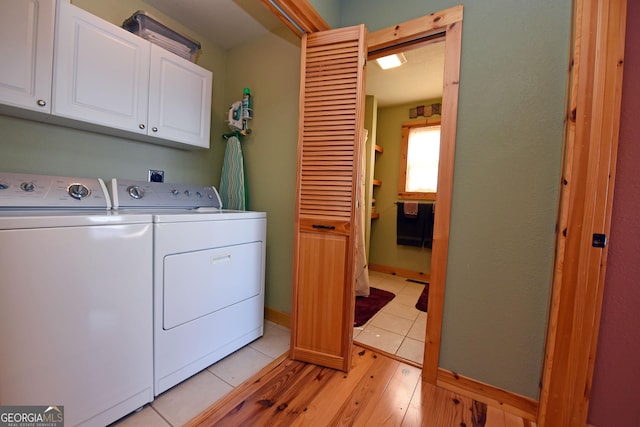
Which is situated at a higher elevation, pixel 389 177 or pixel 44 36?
pixel 44 36

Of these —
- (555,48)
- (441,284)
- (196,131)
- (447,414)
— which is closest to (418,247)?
(441,284)

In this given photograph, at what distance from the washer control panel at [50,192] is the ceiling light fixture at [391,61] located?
2.39 meters

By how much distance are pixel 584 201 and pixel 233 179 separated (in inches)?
81.3

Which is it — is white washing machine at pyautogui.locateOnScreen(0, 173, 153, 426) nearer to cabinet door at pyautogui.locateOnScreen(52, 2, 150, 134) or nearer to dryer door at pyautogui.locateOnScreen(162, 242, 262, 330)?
dryer door at pyautogui.locateOnScreen(162, 242, 262, 330)

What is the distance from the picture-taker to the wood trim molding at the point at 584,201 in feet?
2.89

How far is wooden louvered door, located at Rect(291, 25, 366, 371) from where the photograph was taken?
136 cm

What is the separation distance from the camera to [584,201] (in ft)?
2.98

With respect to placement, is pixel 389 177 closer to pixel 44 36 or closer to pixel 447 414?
pixel 447 414

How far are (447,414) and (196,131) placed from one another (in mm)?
2282

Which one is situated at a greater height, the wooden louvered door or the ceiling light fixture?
the ceiling light fixture

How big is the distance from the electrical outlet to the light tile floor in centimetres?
134

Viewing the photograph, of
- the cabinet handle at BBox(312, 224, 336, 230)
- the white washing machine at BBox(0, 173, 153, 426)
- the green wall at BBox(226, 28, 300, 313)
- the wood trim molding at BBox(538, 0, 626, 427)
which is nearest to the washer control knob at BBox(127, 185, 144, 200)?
the white washing machine at BBox(0, 173, 153, 426)

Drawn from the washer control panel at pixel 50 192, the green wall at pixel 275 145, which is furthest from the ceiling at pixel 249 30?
the washer control panel at pixel 50 192

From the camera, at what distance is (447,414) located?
1146mm
